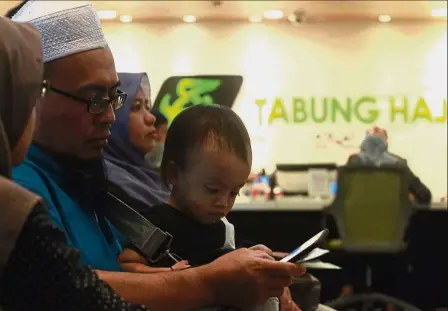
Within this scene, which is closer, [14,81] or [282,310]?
[14,81]

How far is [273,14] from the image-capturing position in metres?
6.73

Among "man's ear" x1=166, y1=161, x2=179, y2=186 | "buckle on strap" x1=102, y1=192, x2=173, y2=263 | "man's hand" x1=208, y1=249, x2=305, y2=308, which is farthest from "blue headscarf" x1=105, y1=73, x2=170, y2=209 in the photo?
"man's hand" x1=208, y1=249, x2=305, y2=308

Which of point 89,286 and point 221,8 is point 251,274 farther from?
point 221,8

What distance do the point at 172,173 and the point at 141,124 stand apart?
35cm

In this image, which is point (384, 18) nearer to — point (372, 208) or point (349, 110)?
point (349, 110)

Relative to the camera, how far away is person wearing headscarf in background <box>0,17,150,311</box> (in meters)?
0.64

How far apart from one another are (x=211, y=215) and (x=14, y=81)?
59 cm

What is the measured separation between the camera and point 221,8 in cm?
647

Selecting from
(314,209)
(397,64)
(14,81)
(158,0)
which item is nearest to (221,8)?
(158,0)

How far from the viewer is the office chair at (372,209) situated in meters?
3.73

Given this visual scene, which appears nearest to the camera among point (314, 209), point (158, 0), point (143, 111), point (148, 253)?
point (148, 253)

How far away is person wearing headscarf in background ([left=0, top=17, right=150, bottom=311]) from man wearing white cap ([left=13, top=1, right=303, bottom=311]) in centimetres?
26

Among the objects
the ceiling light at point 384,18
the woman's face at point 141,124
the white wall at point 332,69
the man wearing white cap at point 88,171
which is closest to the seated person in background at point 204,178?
the man wearing white cap at point 88,171

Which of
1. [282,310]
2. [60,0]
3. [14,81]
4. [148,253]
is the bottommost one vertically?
[282,310]
